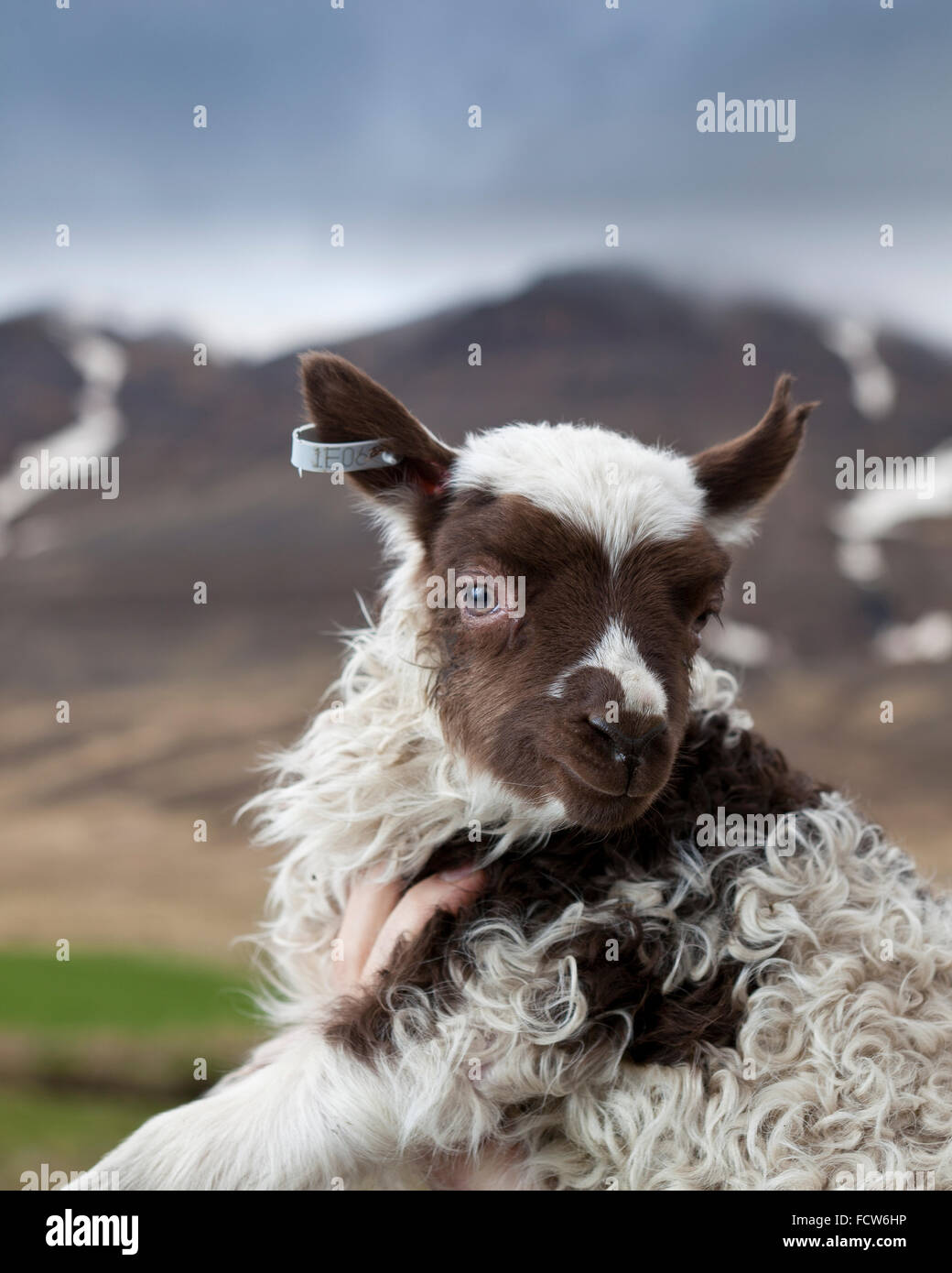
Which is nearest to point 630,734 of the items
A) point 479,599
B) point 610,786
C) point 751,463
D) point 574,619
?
point 610,786

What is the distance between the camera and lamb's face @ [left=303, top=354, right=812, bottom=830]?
7.57 ft

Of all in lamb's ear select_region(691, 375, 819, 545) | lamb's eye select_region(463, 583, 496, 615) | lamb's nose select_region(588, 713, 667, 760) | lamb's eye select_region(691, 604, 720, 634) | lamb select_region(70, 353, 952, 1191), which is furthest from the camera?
lamb's ear select_region(691, 375, 819, 545)

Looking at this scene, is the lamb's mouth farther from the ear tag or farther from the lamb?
the ear tag

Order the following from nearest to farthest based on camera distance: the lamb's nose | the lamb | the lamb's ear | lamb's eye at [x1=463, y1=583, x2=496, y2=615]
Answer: the lamb's nose → the lamb → lamb's eye at [x1=463, y1=583, x2=496, y2=615] → the lamb's ear

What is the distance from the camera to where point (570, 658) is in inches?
92.4

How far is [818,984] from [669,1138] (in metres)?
0.44

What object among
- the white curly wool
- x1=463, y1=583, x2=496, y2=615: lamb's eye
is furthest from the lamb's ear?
the white curly wool

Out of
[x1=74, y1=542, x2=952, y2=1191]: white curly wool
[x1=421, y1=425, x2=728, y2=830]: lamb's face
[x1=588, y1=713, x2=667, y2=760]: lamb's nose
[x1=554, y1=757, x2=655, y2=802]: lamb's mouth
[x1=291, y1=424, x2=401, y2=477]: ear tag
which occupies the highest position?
[x1=291, y1=424, x2=401, y2=477]: ear tag

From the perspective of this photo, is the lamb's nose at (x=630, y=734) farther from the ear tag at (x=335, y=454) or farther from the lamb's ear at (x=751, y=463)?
the ear tag at (x=335, y=454)

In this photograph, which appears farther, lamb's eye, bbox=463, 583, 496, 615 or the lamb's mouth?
lamb's eye, bbox=463, 583, 496, 615

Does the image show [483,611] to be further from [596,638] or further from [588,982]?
[588,982]

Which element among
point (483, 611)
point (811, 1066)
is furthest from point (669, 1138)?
point (483, 611)

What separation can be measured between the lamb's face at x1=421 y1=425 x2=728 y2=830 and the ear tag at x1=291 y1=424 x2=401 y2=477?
0.21m

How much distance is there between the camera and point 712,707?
297cm
